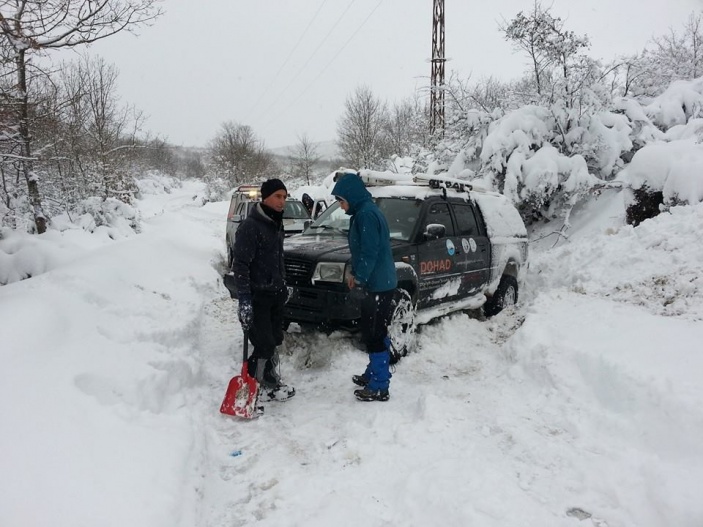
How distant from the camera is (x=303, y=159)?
2153 inches

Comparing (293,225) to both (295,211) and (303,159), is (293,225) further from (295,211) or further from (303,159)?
(303,159)

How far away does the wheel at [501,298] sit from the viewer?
713 cm

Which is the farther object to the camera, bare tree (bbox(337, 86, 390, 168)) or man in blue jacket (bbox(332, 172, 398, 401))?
bare tree (bbox(337, 86, 390, 168))

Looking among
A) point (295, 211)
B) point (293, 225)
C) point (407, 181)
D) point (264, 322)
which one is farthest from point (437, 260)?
point (295, 211)

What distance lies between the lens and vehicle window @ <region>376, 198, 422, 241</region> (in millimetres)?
5543

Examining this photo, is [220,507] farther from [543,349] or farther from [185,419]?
[543,349]

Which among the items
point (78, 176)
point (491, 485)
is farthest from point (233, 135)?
point (491, 485)

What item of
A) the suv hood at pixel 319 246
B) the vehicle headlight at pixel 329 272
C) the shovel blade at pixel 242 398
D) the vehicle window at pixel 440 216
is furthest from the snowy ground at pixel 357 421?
the vehicle window at pixel 440 216

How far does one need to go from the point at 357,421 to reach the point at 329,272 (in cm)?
160

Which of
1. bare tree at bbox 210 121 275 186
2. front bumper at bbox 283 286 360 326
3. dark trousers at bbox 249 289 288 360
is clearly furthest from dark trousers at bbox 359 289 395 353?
bare tree at bbox 210 121 275 186

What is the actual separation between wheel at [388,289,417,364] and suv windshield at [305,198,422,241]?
2.68 feet

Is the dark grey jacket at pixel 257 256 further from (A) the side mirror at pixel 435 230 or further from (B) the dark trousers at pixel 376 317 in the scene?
(A) the side mirror at pixel 435 230

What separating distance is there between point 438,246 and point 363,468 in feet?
10.8

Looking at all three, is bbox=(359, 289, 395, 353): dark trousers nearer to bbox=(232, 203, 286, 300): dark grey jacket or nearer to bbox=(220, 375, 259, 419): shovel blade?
bbox=(232, 203, 286, 300): dark grey jacket
